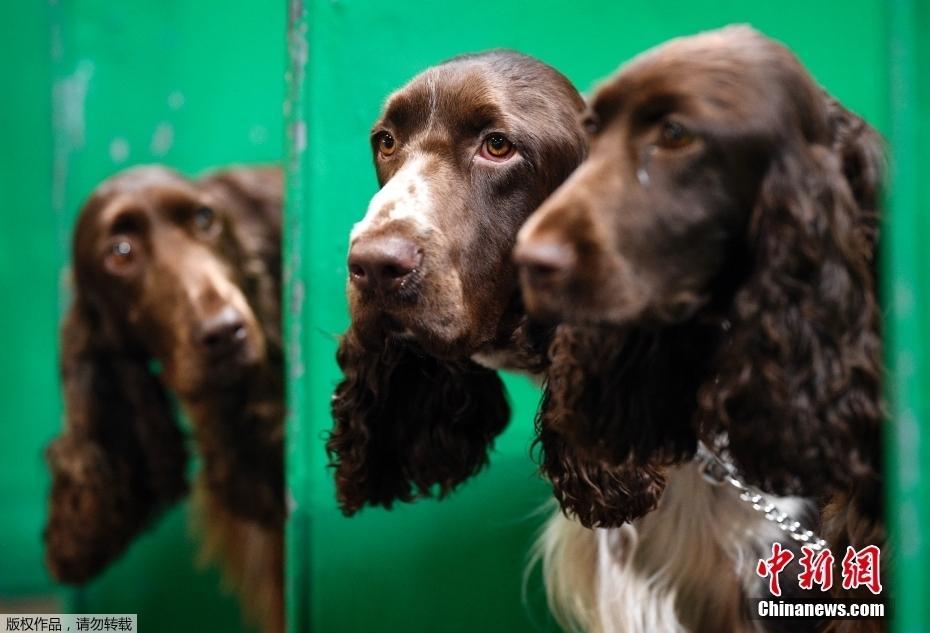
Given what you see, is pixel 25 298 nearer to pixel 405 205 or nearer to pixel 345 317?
pixel 345 317

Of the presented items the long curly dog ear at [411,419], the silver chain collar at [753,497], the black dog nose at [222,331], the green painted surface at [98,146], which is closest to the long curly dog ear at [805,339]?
the silver chain collar at [753,497]

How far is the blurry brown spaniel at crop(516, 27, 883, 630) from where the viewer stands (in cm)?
115

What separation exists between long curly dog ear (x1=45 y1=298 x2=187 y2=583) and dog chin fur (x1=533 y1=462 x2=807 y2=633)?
121 centimetres

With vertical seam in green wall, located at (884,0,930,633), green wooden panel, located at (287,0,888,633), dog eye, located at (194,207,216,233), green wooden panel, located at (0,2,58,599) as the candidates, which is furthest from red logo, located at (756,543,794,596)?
green wooden panel, located at (0,2,58,599)

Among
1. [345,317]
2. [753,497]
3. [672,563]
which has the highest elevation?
[345,317]

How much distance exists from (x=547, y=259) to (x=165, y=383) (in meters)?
1.51

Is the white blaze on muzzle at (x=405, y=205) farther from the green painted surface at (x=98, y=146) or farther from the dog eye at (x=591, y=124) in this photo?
the green painted surface at (x=98, y=146)

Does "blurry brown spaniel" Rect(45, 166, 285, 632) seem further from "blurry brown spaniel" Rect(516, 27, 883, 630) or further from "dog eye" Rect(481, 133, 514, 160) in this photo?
"blurry brown spaniel" Rect(516, 27, 883, 630)

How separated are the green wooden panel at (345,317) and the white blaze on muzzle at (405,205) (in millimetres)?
382

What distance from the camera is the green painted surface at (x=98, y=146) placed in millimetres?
2303

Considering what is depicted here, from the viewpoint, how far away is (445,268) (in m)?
1.38

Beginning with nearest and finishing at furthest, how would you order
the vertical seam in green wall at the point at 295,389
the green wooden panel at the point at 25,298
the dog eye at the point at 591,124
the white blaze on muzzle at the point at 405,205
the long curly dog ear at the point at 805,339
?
the long curly dog ear at the point at 805,339, the dog eye at the point at 591,124, the white blaze on muzzle at the point at 405,205, the vertical seam in green wall at the point at 295,389, the green wooden panel at the point at 25,298

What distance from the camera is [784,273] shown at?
45.3 inches

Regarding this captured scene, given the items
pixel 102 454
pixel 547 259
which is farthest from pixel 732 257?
pixel 102 454
